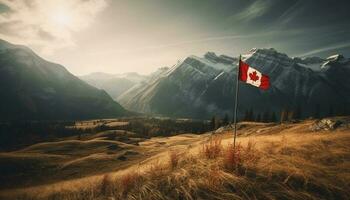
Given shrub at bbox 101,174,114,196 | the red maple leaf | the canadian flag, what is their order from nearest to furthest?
shrub at bbox 101,174,114,196
the canadian flag
the red maple leaf

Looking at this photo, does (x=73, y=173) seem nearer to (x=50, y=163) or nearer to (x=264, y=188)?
(x=50, y=163)

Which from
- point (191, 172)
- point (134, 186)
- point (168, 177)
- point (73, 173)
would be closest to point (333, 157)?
point (191, 172)

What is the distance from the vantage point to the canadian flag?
1305cm

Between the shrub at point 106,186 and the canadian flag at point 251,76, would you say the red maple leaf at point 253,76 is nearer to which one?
the canadian flag at point 251,76

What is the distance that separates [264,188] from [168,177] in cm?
246

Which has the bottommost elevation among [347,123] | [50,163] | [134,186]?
[50,163]

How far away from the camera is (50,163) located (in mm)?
55906

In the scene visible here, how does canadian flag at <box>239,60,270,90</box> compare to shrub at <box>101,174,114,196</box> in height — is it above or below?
above

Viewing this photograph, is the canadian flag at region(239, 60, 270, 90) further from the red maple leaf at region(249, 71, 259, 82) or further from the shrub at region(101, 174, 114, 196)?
the shrub at region(101, 174, 114, 196)

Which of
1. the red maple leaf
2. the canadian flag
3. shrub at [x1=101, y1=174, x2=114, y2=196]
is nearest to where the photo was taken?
shrub at [x1=101, y1=174, x2=114, y2=196]

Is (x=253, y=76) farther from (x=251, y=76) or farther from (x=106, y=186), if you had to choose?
(x=106, y=186)

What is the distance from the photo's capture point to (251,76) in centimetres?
1335

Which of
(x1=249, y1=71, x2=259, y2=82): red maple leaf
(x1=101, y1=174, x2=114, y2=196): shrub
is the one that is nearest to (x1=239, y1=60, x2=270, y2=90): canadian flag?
(x1=249, y1=71, x2=259, y2=82): red maple leaf

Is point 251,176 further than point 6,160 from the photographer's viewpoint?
No
